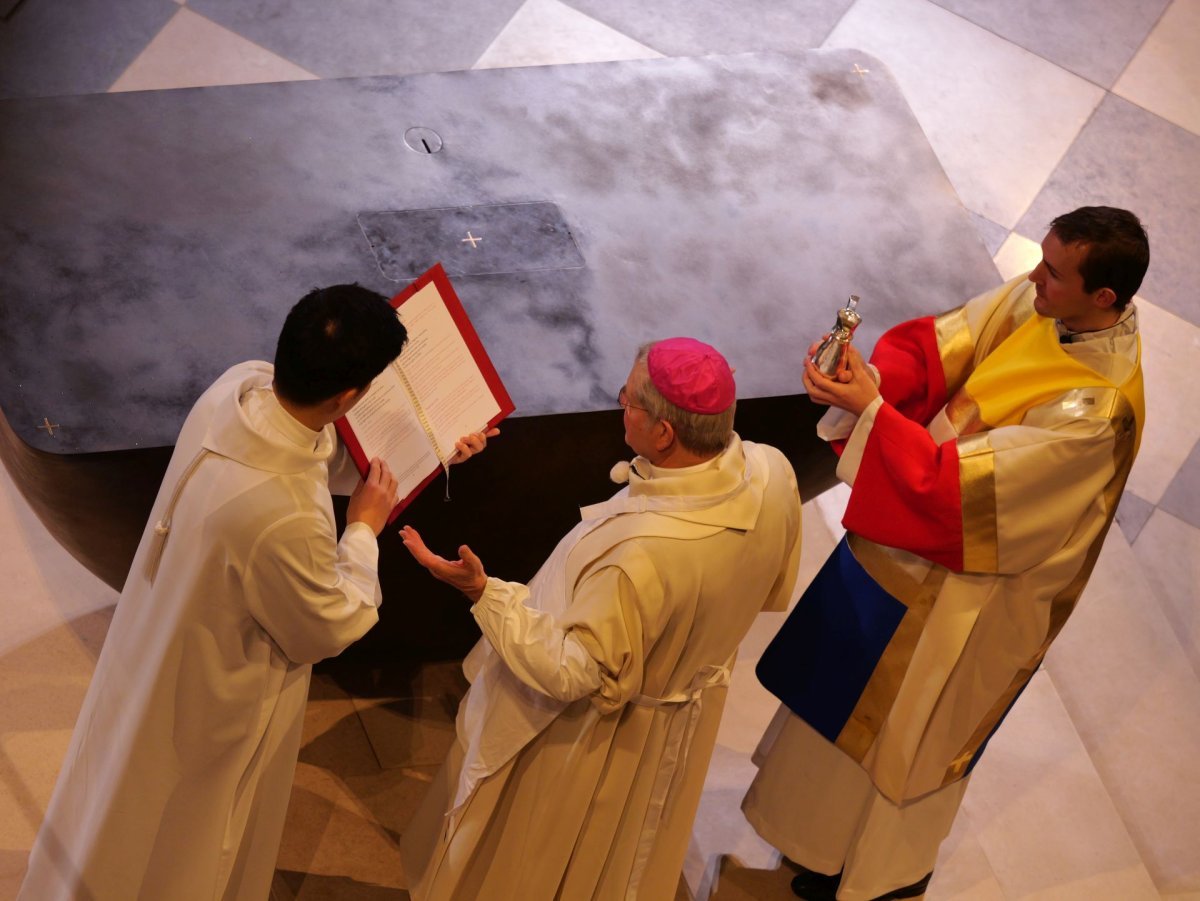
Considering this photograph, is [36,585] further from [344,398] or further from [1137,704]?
[1137,704]

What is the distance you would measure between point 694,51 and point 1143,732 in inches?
109

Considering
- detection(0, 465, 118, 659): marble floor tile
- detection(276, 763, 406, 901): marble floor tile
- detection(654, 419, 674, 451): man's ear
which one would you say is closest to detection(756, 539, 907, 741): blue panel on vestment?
detection(654, 419, 674, 451): man's ear

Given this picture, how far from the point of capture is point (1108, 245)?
7.62 ft

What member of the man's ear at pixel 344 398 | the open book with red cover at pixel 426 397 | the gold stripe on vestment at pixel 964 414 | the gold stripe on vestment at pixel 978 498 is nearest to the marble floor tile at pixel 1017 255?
the gold stripe on vestment at pixel 964 414

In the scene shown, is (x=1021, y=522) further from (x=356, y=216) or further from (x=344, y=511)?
(x=356, y=216)

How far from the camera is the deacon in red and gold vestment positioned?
7.93 ft

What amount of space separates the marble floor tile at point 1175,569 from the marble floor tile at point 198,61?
3.02 metres

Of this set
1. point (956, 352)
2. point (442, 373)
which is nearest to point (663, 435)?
point (442, 373)

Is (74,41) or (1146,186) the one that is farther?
(1146,186)

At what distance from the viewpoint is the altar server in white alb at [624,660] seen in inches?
86.5

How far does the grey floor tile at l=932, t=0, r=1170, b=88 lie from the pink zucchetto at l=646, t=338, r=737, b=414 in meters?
3.90

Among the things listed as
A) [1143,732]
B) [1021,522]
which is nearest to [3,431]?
[1021,522]

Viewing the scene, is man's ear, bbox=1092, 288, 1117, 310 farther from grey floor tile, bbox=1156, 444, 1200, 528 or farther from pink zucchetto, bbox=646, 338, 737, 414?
grey floor tile, bbox=1156, 444, 1200, 528

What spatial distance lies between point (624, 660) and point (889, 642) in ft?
2.26
